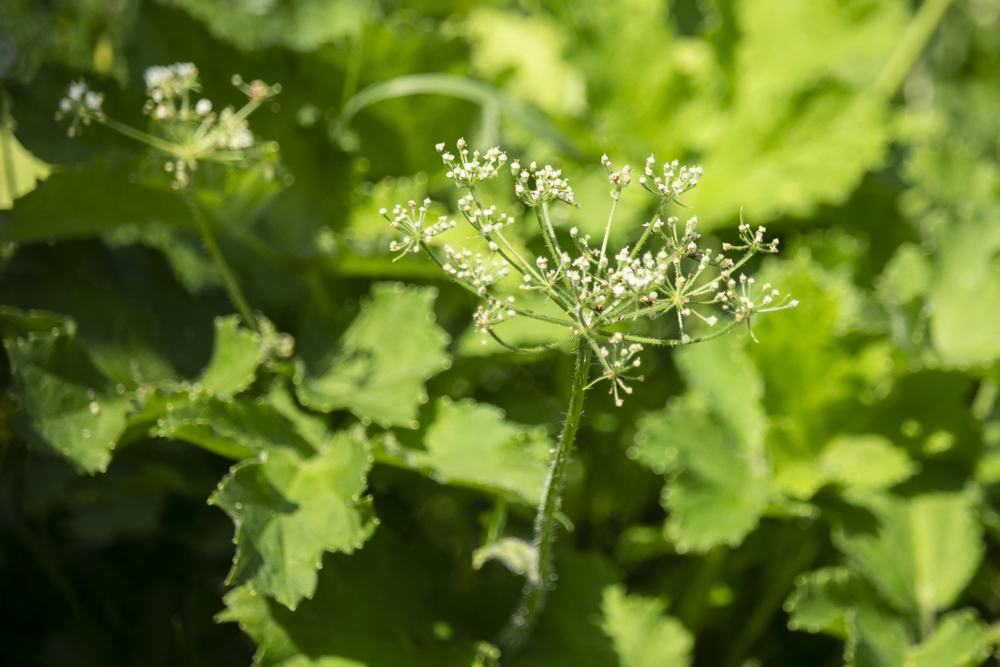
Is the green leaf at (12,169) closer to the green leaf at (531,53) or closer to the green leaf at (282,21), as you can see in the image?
the green leaf at (282,21)

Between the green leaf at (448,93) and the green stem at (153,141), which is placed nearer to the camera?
the green stem at (153,141)

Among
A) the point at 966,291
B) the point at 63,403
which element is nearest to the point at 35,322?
Result: the point at 63,403

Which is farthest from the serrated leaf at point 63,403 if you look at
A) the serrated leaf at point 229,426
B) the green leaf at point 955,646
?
the green leaf at point 955,646

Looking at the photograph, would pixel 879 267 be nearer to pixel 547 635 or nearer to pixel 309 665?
pixel 547 635

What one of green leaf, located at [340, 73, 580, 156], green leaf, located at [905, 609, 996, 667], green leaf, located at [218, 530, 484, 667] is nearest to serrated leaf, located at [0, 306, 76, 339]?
green leaf, located at [218, 530, 484, 667]

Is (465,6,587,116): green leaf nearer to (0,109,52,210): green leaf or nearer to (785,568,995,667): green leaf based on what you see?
(0,109,52,210): green leaf

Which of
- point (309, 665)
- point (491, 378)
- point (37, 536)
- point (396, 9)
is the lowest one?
point (309, 665)

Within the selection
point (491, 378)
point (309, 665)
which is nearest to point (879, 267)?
point (491, 378)
